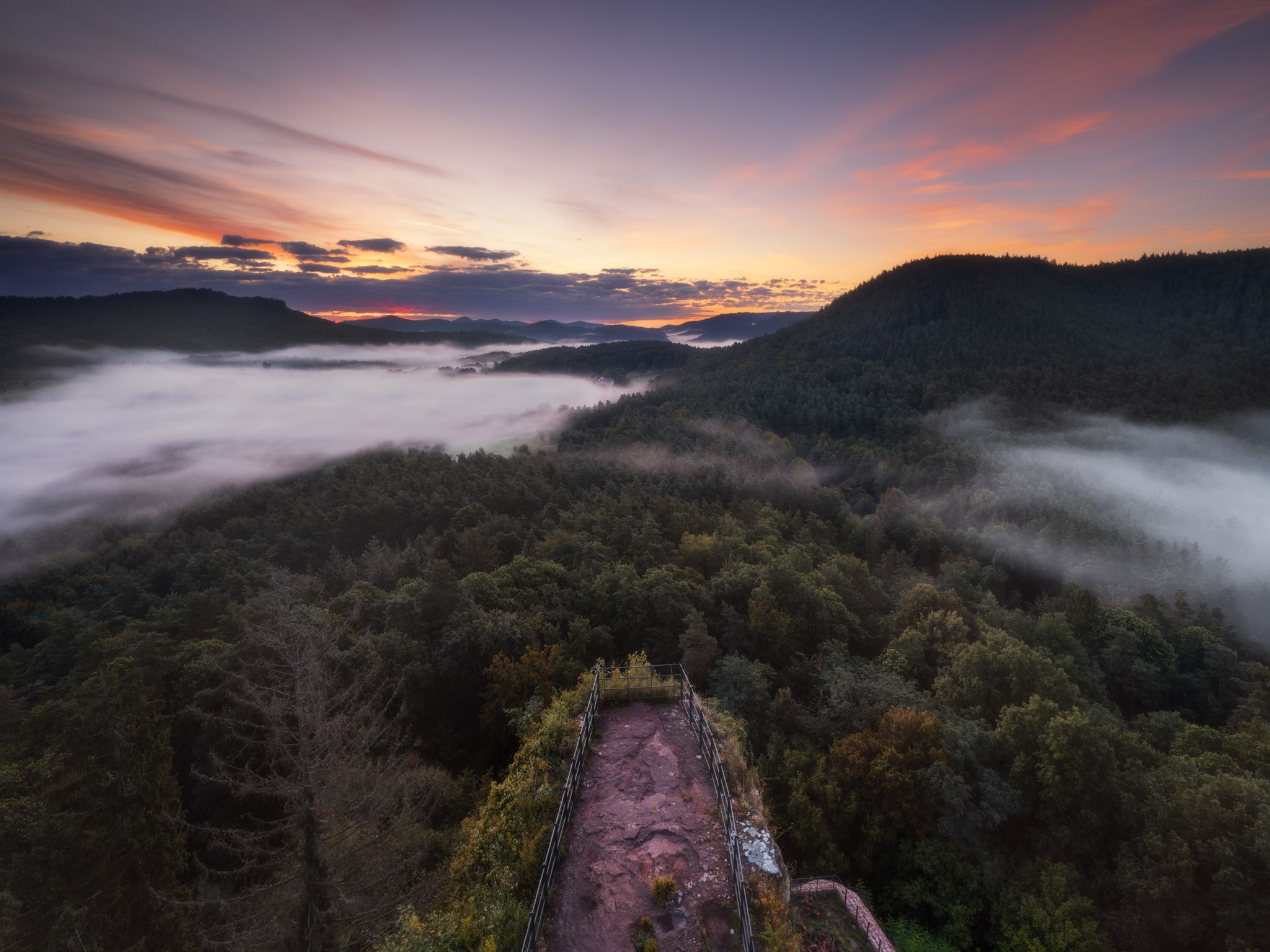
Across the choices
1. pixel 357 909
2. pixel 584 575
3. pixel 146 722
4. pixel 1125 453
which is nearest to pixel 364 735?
pixel 357 909

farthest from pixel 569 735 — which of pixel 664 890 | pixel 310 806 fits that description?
pixel 310 806

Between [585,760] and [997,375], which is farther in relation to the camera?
[997,375]

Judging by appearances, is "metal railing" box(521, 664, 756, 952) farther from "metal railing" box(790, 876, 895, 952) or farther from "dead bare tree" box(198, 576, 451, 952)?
"metal railing" box(790, 876, 895, 952)

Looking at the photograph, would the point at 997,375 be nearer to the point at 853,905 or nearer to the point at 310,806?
the point at 853,905

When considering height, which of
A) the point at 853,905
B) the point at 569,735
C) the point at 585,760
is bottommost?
the point at 853,905

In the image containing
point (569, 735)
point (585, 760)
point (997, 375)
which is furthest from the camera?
point (997, 375)
